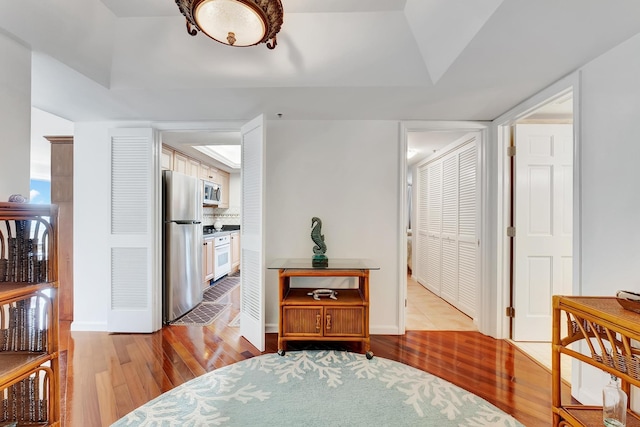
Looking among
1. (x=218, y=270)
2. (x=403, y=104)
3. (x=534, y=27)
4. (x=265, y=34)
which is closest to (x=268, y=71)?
(x=265, y=34)

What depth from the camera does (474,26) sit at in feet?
4.42

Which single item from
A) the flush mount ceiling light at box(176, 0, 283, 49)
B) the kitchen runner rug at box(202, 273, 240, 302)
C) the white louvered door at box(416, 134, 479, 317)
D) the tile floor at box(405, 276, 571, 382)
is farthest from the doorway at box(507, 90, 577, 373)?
the kitchen runner rug at box(202, 273, 240, 302)

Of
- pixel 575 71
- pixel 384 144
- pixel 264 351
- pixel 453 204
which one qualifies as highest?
pixel 575 71

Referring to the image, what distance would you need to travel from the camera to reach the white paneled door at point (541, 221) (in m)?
2.42

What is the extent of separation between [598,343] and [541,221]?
1.62 metres

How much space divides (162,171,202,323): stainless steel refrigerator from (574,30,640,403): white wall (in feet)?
11.9

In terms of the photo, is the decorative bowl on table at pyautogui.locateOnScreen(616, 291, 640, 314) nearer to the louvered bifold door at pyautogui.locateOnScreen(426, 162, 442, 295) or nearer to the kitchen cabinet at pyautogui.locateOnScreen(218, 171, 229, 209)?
the louvered bifold door at pyautogui.locateOnScreen(426, 162, 442, 295)

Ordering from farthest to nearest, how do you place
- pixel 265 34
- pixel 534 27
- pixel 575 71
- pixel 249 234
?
pixel 249 234 → pixel 575 71 → pixel 265 34 → pixel 534 27

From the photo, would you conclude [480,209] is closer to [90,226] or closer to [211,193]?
[90,226]

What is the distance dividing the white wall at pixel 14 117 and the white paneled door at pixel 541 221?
3.72 m

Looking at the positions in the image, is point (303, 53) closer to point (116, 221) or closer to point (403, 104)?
point (403, 104)

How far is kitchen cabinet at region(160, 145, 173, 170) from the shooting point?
343cm

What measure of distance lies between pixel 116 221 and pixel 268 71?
7.12 feet

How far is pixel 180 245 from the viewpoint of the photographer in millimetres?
3076
